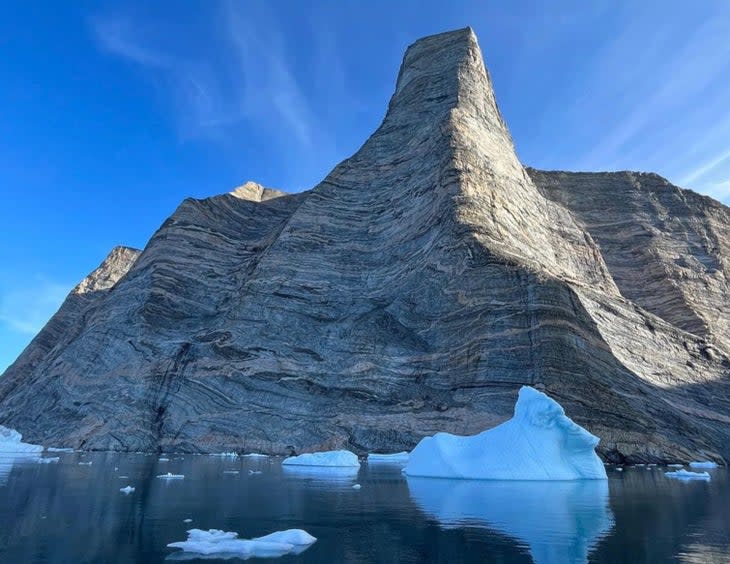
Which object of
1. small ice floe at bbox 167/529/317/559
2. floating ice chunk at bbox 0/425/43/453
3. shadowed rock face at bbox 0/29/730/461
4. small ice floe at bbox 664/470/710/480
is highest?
shadowed rock face at bbox 0/29/730/461

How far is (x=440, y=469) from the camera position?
23.9 metres

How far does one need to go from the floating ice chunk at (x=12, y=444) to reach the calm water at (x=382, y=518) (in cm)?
2125

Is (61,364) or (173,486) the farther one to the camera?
(61,364)

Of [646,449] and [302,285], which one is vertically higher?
[302,285]

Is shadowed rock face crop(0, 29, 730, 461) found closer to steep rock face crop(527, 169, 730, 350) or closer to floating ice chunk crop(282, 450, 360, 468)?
steep rock face crop(527, 169, 730, 350)

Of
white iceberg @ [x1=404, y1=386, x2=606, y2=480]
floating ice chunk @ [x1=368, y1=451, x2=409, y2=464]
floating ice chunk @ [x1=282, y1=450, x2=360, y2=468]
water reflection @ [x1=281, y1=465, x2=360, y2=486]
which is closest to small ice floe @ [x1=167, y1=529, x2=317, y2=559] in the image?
water reflection @ [x1=281, y1=465, x2=360, y2=486]

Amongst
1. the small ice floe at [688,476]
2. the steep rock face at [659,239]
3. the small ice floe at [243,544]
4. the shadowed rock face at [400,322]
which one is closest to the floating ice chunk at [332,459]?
the shadowed rock face at [400,322]

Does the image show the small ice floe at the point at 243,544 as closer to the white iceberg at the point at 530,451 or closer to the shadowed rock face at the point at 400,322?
the white iceberg at the point at 530,451

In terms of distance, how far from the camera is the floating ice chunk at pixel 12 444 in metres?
39.5

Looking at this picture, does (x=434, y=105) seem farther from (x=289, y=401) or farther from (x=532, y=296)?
(x=289, y=401)

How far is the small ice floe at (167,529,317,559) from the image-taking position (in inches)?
352

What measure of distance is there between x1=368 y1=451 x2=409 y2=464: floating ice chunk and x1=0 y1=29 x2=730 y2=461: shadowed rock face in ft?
4.71

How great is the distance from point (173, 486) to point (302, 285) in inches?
1299

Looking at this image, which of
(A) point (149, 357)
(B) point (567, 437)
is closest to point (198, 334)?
(A) point (149, 357)
